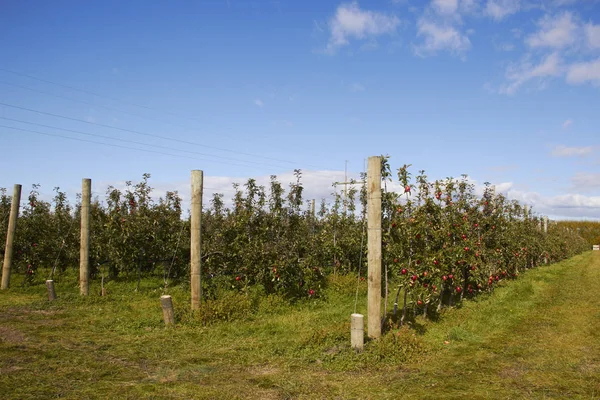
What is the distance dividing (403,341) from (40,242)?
14.0 m

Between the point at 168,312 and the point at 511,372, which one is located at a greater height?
the point at 168,312

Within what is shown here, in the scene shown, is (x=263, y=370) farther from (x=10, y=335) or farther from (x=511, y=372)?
(x=10, y=335)

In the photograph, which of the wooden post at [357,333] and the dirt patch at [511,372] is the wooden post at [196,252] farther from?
the dirt patch at [511,372]

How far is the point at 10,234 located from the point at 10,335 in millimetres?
7477

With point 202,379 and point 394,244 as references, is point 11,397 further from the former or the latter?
point 394,244

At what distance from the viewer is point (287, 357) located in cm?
701

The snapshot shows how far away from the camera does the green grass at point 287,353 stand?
565cm

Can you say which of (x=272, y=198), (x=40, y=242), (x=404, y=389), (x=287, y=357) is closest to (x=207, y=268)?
(x=272, y=198)

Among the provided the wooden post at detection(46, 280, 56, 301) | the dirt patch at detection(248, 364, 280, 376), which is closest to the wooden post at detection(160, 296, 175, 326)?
the dirt patch at detection(248, 364, 280, 376)

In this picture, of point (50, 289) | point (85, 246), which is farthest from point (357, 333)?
point (50, 289)

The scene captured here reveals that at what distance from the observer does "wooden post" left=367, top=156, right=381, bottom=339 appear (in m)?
7.63

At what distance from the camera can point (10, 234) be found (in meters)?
14.4

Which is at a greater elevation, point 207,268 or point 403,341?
point 207,268

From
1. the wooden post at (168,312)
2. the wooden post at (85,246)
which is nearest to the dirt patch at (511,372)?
the wooden post at (168,312)
